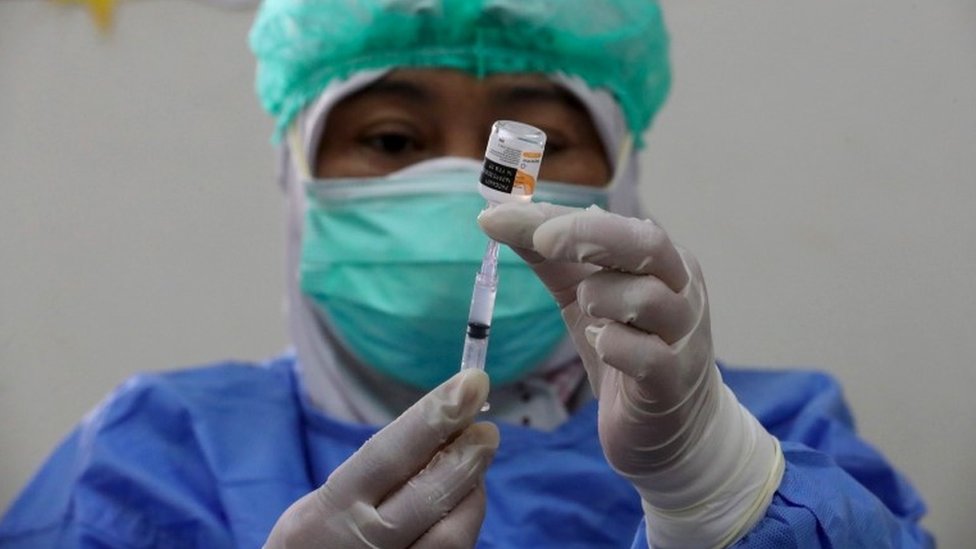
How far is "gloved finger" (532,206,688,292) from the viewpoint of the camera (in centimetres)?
70

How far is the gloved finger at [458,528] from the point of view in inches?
31.9

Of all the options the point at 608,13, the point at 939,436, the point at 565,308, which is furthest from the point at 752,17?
the point at 565,308

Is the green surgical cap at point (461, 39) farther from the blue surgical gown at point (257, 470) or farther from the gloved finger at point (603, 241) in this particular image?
the gloved finger at point (603, 241)

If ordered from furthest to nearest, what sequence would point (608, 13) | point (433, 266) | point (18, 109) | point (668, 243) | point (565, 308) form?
point (18, 109)
point (608, 13)
point (433, 266)
point (565, 308)
point (668, 243)

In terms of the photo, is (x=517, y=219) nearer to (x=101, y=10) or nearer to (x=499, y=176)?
(x=499, y=176)

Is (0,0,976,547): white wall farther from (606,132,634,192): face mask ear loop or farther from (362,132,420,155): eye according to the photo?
(362,132,420,155): eye

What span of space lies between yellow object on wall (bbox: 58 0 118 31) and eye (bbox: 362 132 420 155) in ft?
1.79

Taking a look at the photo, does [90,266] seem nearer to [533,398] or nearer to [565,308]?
[533,398]

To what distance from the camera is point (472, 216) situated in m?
1.17

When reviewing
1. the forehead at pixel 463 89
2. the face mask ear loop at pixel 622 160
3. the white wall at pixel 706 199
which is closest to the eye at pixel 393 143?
the forehead at pixel 463 89

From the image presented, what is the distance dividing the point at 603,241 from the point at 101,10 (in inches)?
44.9

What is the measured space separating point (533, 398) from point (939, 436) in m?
0.73

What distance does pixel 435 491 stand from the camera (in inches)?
31.8

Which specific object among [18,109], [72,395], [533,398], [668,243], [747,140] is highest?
[668,243]
